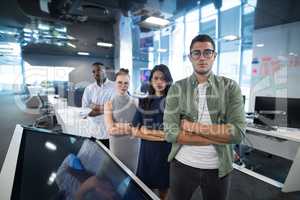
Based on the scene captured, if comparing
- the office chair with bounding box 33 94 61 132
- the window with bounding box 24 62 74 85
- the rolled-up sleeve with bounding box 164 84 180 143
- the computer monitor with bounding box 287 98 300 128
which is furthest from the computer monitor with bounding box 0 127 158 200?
the window with bounding box 24 62 74 85

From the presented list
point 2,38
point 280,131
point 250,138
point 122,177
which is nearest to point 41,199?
point 122,177

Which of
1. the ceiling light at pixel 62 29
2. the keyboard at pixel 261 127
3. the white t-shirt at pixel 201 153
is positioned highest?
the ceiling light at pixel 62 29

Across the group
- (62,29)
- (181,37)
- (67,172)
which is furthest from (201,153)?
(62,29)

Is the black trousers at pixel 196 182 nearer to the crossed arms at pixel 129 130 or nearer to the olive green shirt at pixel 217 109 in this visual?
the olive green shirt at pixel 217 109

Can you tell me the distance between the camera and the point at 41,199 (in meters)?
1.06

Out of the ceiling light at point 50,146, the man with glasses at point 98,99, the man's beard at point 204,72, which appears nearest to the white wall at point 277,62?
the man's beard at point 204,72

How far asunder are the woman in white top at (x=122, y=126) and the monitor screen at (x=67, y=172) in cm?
63

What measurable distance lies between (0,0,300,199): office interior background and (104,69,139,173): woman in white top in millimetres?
555

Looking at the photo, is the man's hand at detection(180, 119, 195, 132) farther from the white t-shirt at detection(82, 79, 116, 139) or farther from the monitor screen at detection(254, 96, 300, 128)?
the monitor screen at detection(254, 96, 300, 128)

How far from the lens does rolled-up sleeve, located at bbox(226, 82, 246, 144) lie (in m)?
1.30

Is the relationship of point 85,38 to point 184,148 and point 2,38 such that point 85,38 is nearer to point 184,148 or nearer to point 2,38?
point 2,38

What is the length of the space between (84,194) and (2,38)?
5382 mm

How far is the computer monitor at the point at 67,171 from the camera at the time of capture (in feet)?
2.45

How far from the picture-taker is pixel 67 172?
3.45ft
